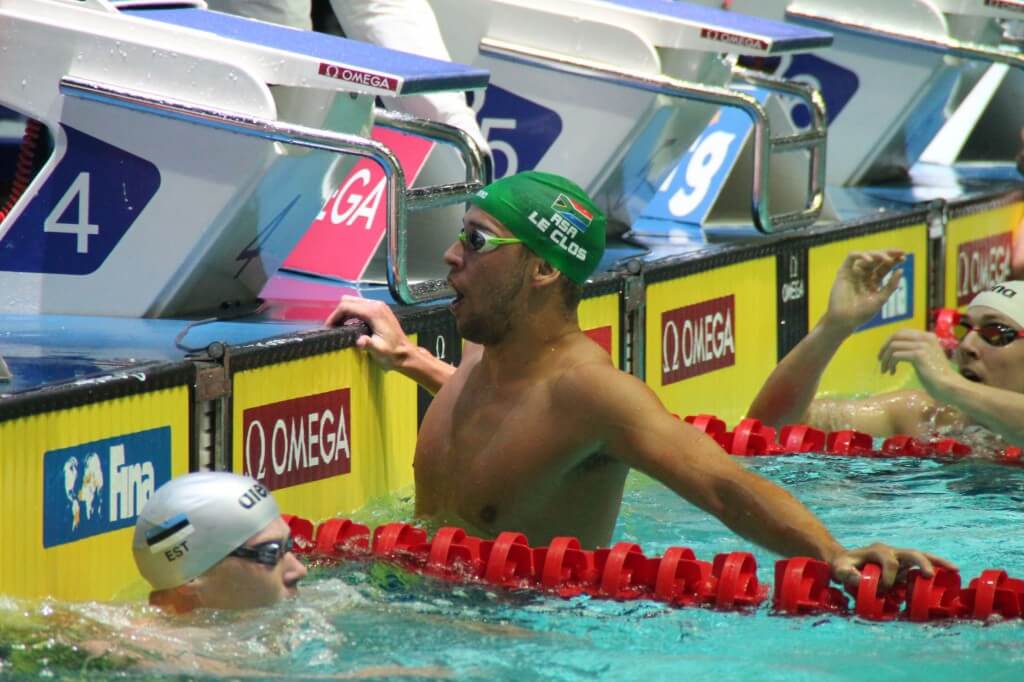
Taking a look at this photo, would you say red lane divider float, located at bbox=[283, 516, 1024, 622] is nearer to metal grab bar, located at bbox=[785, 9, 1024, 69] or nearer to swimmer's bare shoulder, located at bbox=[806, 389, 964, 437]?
swimmer's bare shoulder, located at bbox=[806, 389, 964, 437]

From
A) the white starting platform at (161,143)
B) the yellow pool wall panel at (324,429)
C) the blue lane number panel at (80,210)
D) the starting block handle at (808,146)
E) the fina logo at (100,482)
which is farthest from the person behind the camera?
the starting block handle at (808,146)

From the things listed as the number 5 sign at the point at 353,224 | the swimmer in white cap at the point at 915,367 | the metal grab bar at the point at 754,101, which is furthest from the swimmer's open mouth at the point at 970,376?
the number 5 sign at the point at 353,224

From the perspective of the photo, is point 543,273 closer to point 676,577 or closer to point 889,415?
point 676,577

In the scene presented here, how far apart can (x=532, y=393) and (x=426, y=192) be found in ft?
3.73

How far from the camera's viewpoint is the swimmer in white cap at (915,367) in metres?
4.93

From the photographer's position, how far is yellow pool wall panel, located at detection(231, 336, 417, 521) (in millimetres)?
4352

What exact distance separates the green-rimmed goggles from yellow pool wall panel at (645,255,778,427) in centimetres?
213

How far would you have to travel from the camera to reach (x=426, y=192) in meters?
4.82

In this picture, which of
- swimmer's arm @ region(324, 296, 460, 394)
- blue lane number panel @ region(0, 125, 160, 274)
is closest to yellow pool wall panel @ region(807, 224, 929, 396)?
swimmer's arm @ region(324, 296, 460, 394)

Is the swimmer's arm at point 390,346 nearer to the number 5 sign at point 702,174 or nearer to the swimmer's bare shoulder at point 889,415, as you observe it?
the swimmer's bare shoulder at point 889,415

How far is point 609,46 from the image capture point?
6.36 metres

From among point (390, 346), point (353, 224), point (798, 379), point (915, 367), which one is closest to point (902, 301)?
point (798, 379)

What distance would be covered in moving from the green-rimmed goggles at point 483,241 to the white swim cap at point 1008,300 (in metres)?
1.91

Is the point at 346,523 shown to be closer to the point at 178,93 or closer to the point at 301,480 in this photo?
the point at 301,480
